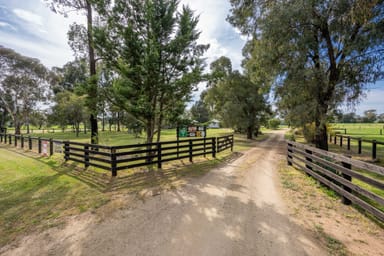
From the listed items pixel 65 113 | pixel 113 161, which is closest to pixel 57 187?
pixel 113 161

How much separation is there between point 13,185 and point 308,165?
9.57 metres

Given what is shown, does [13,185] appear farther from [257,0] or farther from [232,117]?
[232,117]

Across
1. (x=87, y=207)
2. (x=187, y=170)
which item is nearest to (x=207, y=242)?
(x=87, y=207)

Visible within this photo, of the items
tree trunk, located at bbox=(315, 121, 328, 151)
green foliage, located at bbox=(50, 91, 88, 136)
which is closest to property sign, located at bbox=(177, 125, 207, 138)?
tree trunk, located at bbox=(315, 121, 328, 151)

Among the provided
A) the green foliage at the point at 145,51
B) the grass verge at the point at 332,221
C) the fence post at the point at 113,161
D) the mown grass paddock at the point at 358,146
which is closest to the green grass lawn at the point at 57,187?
the fence post at the point at 113,161

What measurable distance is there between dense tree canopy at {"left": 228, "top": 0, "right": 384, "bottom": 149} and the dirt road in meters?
5.78

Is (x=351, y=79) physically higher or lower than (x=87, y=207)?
higher

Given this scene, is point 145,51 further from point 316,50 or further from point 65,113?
point 65,113

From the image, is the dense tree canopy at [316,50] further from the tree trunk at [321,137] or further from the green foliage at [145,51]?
the green foliage at [145,51]

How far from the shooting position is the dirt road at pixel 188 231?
2.40 m

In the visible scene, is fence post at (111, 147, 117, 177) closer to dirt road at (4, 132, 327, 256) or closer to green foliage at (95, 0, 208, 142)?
green foliage at (95, 0, 208, 142)

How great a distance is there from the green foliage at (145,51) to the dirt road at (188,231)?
13.4ft

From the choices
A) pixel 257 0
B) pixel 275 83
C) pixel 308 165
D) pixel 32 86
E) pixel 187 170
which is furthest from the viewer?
pixel 32 86

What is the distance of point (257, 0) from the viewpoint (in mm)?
8047
